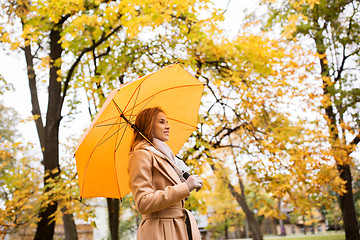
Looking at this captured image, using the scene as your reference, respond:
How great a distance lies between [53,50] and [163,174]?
6958 mm

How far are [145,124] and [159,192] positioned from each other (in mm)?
626

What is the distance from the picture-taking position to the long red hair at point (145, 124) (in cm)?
280

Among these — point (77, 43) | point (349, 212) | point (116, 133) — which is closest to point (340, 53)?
point (349, 212)

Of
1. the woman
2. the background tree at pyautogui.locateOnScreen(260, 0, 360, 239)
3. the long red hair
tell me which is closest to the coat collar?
the woman

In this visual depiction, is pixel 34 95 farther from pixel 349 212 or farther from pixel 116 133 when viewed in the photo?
pixel 349 212

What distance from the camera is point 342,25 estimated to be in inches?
537

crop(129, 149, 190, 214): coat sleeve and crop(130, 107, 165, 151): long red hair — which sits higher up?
crop(130, 107, 165, 151): long red hair

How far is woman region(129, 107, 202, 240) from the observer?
2.39 m

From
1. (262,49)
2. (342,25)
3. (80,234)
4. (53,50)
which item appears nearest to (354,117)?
(342,25)

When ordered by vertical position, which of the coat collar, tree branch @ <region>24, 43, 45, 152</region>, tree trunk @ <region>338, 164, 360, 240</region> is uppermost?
tree branch @ <region>24, 43, 45, 152</region>

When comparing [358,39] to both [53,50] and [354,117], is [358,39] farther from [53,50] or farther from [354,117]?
[53,50]

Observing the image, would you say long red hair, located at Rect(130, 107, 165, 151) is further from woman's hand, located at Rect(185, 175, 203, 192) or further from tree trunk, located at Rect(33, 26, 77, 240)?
tree trunk, located at Rect(33, 26, 77, 240)

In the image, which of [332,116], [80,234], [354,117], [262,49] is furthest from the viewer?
[80,234]

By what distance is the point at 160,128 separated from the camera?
2832 mm
